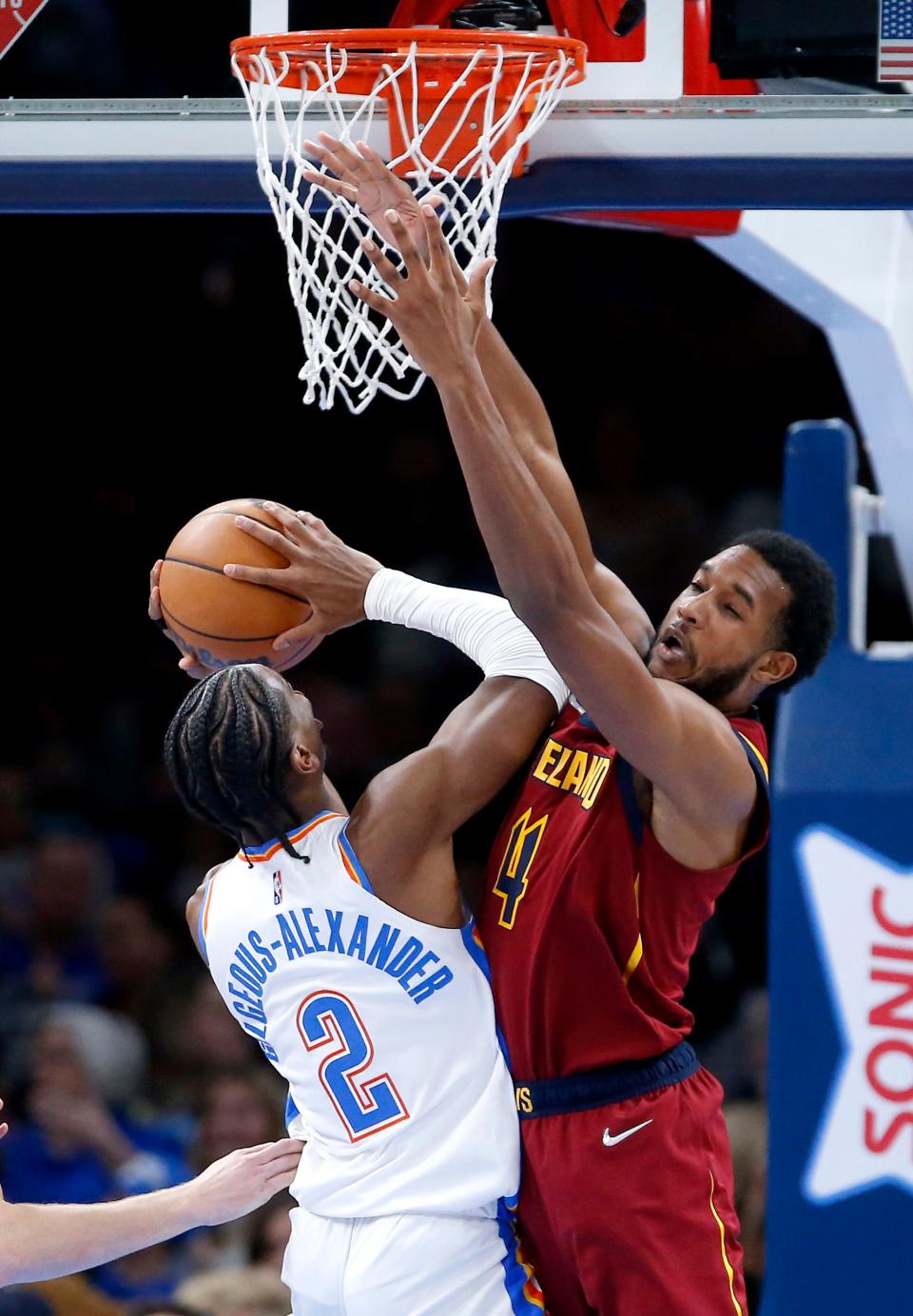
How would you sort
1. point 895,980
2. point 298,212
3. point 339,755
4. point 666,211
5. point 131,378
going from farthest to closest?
point 131,378 < point 339,755 < point 895,980 < point 666,211 < point 298,212

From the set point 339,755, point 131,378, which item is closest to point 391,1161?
point 339,755

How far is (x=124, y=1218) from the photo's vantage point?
3.01 meters

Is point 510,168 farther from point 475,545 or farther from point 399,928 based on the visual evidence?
point 475,545

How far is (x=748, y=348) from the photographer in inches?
291

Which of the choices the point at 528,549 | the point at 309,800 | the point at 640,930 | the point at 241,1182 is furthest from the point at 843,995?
the point at 528,549

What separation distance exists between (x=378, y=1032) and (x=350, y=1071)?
0.08 metres

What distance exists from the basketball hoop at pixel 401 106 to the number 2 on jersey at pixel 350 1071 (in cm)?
102

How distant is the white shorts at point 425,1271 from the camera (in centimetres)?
272

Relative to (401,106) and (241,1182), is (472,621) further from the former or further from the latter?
(241,1182)

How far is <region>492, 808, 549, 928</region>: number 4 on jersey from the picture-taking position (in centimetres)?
285

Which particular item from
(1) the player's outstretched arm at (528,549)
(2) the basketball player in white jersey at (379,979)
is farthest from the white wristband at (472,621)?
(1) the player's outstretched arm at (528,549)

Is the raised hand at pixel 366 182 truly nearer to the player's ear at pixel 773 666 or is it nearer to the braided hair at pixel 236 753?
the braided hair at pixel 236 753

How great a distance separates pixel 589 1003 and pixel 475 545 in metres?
4.52

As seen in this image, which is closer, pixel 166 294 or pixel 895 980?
pixel 895 980
